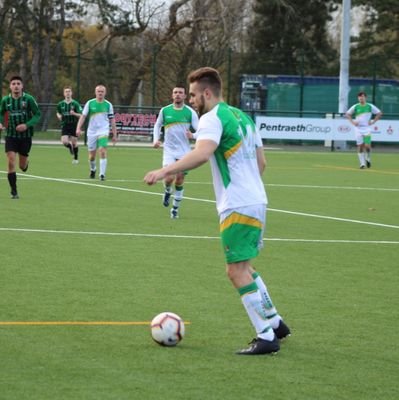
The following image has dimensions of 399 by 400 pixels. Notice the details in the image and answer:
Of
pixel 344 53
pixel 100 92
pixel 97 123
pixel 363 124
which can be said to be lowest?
pixel 363 124

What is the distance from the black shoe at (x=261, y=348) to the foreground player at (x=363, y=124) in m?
24.3

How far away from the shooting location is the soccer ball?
24.7 feet

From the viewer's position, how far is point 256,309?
7488 millimetres

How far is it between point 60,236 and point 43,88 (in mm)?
45604

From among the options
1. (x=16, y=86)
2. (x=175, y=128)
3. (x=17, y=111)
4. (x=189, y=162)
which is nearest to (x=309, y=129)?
(x=17, y=111)

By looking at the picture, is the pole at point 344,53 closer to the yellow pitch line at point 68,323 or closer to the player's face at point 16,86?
the player's face at point 16,86

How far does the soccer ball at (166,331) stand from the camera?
7.52 metres

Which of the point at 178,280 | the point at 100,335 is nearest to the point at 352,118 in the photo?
the point at 178,280

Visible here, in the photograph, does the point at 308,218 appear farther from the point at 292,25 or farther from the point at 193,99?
the point at 292,25

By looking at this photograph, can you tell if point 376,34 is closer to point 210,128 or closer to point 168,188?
point 168,188

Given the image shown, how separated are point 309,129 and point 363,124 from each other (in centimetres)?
924

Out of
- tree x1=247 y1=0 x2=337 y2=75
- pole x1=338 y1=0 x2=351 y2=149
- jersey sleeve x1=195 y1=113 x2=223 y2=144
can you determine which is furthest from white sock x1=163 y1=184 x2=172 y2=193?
tree x1=247 y1=0 x2=337 y2=75

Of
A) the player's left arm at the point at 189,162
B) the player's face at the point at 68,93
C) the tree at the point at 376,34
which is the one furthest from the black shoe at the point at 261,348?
the tree at the point at 376,34

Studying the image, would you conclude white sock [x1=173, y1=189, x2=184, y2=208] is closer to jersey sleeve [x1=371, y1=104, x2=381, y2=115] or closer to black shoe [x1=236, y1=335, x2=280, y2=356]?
black shoe [x1=236, y1=335, x2=280, y2=356]
